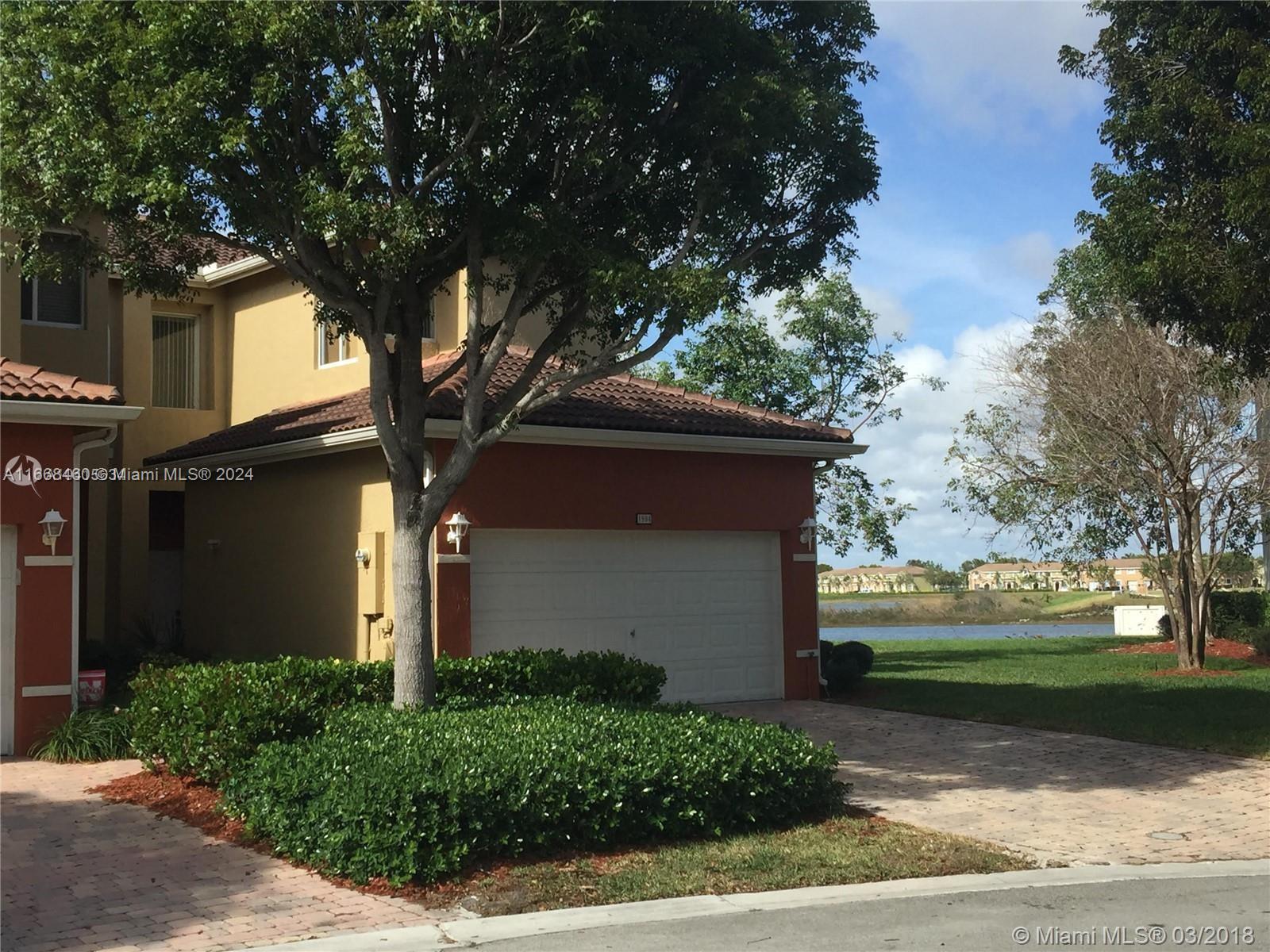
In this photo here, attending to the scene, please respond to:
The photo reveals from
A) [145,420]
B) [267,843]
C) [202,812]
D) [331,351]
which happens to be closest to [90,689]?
[202,812]

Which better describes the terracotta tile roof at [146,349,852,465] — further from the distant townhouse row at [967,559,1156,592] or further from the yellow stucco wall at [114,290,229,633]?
the distant townhouse row at [967,559,1156,592]

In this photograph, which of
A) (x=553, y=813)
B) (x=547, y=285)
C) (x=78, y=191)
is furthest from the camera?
(x=547, y=285)

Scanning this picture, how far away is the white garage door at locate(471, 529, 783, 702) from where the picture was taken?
14.6m

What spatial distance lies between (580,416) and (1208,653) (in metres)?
15.8

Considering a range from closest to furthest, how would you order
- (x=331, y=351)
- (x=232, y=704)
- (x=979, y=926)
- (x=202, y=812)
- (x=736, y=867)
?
(x=979, y=926)
(x=736, y=867)
(x=202, y=812)
(x=232, y=704)
(x=331, y=351)

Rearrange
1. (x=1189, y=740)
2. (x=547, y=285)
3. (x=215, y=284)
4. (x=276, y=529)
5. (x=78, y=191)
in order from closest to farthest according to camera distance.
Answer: (x=78, y=191) → (x=547, y=285) → (x=1189, y=740) → (x=276, y=529) → (x=215, y=284)

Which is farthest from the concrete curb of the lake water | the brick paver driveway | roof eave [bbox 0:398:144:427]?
the lake water

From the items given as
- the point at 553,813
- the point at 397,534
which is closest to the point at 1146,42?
the point at 397,534

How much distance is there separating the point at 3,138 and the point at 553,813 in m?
7.90

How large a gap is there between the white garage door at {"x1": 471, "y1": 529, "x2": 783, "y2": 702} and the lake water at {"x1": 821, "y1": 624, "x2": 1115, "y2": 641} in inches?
688

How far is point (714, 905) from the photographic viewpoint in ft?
24.1

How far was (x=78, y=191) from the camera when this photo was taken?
1079 centimetres

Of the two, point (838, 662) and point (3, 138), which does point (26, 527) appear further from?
point (838, 662)

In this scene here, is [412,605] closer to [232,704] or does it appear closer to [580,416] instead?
[232,704]
